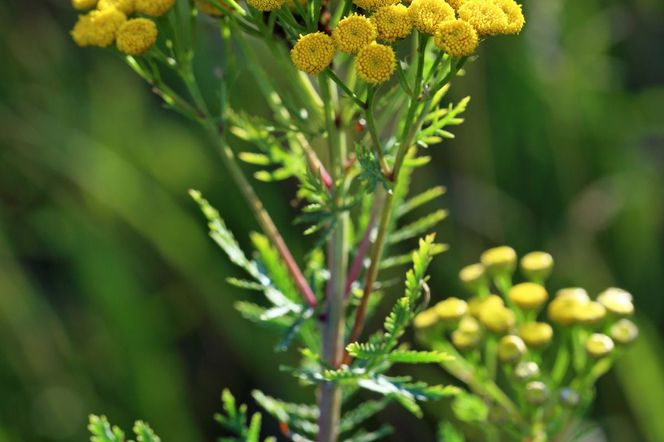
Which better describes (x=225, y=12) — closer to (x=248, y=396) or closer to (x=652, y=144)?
(x=248, y=396)

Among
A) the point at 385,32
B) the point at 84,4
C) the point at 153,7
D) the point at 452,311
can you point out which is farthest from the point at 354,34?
the point at 452,311

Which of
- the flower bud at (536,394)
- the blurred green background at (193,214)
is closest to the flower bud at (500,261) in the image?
the flower bud at (536,394)

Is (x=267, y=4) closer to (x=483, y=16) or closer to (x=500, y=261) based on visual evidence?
(x=483, y=16)

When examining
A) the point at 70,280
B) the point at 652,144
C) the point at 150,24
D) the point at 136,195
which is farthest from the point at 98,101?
the point at 150,24

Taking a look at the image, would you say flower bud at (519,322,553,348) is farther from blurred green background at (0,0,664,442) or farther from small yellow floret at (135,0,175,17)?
blurred green background at (0,0,664,442)

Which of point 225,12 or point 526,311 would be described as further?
point 526,311
